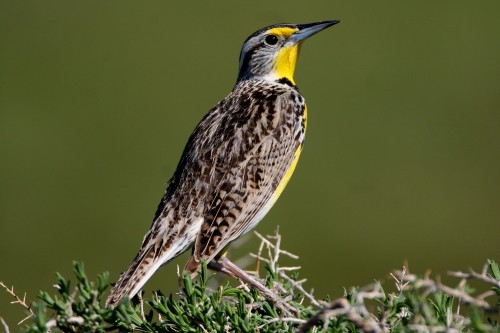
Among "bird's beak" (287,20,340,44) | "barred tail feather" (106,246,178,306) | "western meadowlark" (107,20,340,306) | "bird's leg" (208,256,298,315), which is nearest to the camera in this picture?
"bird's leg" (208,256,298,315)

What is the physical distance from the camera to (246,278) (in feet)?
10.2

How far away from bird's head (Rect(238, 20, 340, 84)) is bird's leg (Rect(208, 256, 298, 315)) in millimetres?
1010

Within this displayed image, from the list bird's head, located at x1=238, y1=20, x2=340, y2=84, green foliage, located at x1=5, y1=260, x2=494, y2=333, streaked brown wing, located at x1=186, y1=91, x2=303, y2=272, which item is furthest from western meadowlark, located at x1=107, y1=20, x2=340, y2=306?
green foliage, located at x1=5, y1=260, x2=494, y2=333

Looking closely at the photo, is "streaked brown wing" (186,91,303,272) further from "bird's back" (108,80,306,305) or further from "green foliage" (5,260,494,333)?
"green foliage" (5,260,494,333)

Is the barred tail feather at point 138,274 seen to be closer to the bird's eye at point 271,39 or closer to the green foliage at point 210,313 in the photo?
the green foliage at point 210,313

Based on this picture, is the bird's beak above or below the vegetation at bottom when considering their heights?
above

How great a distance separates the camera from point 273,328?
2.19m

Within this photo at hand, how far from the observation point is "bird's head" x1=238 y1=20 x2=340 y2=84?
4176 millimetres

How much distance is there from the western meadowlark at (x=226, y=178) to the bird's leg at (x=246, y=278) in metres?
0.01

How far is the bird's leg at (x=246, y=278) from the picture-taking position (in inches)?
93.9

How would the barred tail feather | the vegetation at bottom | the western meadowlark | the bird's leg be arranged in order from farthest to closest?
1. the western meadowlark
2. the barred tail feather
3. the bird's leg
4. the vegetation at bottom

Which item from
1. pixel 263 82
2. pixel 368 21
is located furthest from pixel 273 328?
pixel 368 21

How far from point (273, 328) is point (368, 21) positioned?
38.0ft

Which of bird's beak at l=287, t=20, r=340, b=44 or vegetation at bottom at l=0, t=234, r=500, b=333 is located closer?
vegetation at bottom at l=0, t=234, r=500, b=333
